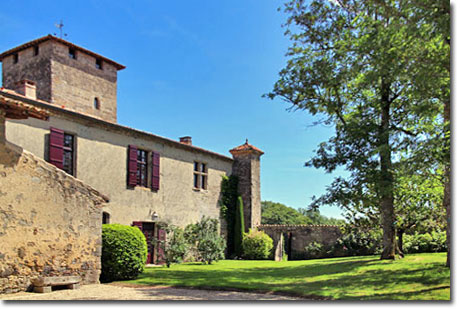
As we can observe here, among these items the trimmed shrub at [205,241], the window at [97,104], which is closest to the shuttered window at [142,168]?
the trimmed shrub at [205,241]

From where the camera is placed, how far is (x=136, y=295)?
6641 mm

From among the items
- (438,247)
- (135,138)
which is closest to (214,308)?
(438,247)

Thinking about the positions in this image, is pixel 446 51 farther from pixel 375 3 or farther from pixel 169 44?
pixel 169 44

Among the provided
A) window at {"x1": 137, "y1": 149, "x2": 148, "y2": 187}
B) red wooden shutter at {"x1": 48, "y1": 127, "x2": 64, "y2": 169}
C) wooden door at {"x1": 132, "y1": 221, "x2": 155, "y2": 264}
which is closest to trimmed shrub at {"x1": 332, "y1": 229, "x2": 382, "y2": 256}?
wooden door at {"x1": 132, "y1": 221, "x2": 155, "y2": 264}

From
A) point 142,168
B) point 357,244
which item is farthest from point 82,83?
point 357,244

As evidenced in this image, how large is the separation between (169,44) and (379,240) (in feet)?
28.3

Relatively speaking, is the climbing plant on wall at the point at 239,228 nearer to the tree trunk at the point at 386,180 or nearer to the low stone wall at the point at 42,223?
the tree trunk at the point at 386,180

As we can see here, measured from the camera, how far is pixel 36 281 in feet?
22.4

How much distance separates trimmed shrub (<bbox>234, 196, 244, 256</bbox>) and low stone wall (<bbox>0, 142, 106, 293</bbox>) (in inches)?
332

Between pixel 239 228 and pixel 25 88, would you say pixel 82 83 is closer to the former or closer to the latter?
pixel 25 88

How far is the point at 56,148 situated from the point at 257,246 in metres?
8.16

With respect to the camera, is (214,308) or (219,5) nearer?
(214,308)

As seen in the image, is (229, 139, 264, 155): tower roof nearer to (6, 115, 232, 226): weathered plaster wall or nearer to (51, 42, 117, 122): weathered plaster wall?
(6, 115, 232, 226): weathered plaster wall

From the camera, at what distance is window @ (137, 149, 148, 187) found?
12.8 m
